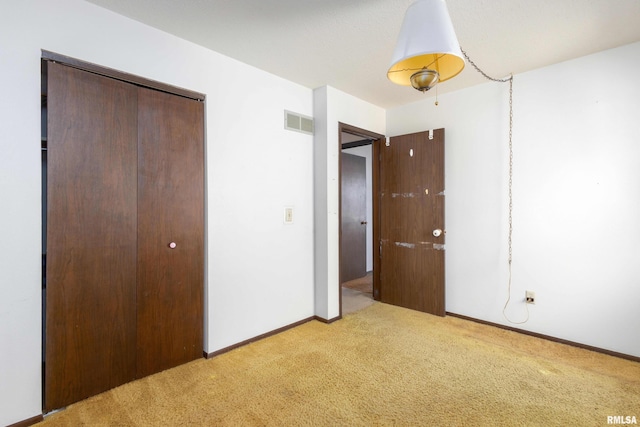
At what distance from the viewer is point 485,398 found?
2049mm

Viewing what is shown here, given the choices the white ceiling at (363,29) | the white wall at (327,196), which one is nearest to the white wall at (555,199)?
the white ceiling at (363,29)

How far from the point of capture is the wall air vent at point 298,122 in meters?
3.21

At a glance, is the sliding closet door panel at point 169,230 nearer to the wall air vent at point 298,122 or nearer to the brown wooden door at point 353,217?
the wall air vent at point 298,122

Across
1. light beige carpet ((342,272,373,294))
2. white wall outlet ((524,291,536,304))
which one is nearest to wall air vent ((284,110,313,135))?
light beige carpet ((342,272,373,294))

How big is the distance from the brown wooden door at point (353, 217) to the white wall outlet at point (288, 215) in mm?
1929

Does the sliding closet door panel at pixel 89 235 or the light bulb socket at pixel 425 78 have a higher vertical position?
the light bulb socket at pixel 425 78

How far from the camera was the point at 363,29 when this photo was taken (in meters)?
2.28

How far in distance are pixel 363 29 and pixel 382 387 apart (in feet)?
8.37

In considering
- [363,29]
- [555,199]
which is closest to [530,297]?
[555,199]

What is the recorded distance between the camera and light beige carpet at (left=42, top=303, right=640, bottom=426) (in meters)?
1.87

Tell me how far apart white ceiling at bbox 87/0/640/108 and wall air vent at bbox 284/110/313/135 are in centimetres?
42

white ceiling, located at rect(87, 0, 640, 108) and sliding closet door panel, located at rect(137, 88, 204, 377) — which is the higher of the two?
white ceiling, located at rect(87, 0, 640, 108)

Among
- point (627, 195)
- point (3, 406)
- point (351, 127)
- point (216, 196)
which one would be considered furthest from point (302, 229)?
point (627, 195)

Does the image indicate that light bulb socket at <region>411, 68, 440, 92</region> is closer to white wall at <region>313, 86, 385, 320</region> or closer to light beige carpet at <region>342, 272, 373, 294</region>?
white wall at <region>313, 86, 385, 320</region>
